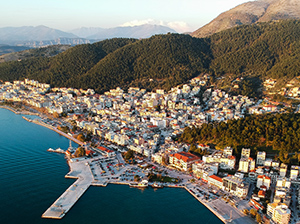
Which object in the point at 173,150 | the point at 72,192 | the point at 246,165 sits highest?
the point at 246,165

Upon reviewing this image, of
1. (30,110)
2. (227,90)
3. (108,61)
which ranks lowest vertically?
(30,110)

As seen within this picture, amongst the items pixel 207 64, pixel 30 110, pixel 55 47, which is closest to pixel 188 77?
pixel 207 64

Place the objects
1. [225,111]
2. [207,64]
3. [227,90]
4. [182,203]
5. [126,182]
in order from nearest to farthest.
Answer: [182,203] < [126,182] < [225,111] < [227,90] < [207,64]

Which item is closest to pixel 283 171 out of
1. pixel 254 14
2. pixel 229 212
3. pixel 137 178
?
pixel 229 212

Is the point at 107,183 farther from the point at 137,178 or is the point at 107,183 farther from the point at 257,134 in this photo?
the point at 257,134

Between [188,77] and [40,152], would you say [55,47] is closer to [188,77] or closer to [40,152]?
[188,77]

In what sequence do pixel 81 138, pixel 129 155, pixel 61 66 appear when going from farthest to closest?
pixel 61 66 < pixel 81 138 < pixel 129 155

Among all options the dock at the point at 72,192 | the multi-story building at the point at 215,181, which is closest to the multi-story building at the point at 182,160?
the multi-story building at the point at 215,181
